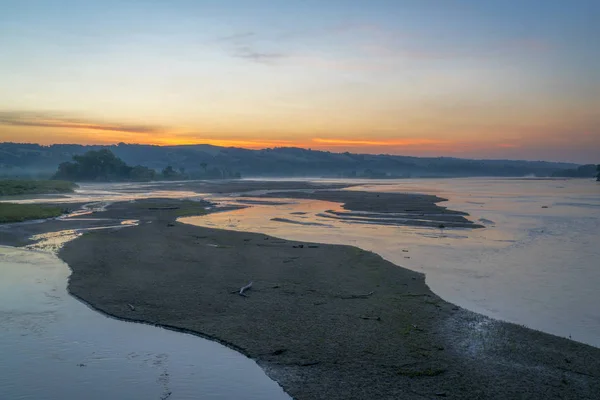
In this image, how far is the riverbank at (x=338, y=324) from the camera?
10.3 meters

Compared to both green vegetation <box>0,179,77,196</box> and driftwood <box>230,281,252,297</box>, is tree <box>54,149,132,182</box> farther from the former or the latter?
driftwood <box>230,281,252,297</box>

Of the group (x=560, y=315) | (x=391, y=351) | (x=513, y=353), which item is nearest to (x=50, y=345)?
(x=391, y=351)

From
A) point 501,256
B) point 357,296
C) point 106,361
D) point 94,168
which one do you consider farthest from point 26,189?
point 106,361

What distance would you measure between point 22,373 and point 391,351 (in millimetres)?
8403

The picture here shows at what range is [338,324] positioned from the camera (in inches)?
546

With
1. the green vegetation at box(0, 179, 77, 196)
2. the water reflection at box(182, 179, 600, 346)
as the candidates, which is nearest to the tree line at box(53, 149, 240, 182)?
the green vegetation at box(0, 179, 77, 196)

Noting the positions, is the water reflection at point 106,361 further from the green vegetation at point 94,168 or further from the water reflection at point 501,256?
the green vegetation at point 94,168

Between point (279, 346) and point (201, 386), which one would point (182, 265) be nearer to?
point (279, 346)

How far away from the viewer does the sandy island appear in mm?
10312

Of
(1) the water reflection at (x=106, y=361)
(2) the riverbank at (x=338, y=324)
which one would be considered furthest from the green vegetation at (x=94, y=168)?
(1) the water reflection at (x=106, y=361)

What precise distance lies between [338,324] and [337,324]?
0.09ft

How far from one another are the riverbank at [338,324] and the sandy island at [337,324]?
0.12ft

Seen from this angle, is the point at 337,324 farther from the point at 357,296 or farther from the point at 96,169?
the point at 96,169

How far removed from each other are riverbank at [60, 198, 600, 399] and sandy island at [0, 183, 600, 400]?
0.04 m
